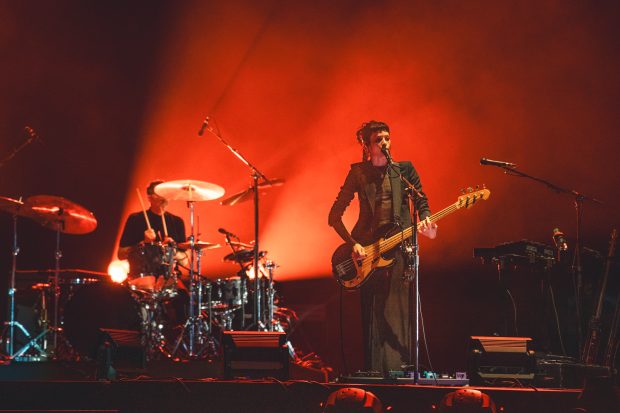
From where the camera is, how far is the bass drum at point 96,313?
251 inches

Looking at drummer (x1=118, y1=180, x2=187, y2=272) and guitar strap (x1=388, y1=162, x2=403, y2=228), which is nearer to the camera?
guitar strap (x1=388, y1=162, x2=403, y2=228)

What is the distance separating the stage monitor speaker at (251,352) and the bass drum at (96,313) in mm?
2558

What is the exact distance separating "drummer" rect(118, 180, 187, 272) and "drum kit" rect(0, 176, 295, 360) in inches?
8.1

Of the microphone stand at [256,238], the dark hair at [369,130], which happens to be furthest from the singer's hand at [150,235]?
the dark hair at [369,130]

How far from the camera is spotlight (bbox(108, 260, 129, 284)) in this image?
683cm

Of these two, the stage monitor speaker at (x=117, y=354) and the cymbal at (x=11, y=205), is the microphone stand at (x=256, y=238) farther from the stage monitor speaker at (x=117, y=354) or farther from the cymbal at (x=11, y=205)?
the cymbal at (x=11, y=205)

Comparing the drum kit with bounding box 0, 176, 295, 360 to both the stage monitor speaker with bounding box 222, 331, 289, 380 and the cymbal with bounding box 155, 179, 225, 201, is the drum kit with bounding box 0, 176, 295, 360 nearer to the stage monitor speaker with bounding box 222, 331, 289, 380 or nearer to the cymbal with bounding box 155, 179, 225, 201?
the cymbal with bounding box 155, 179, 225, 201

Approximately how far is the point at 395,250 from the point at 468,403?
169 centimetres

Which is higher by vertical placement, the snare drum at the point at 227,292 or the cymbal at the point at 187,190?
the cymbal at the point at 187,190

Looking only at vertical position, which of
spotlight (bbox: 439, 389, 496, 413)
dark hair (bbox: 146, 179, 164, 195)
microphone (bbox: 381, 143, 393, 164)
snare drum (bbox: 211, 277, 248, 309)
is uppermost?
dark hair (bbox: 146, 179, 164, 195)

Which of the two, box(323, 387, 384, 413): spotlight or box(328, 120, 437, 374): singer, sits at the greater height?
box(328, 120, 437, 374): singer

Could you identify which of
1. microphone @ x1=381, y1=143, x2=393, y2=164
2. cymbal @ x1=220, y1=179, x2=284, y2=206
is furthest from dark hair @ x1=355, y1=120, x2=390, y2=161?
cymbal @ x1=220, y1=179, x2=284, y2=206

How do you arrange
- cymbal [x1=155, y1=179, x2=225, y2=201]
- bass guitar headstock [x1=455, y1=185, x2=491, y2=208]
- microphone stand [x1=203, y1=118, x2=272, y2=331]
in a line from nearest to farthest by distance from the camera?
1. bass guitar headstock [x1=455, y1=185, x2=491, y2=208]
2. microphone stand [x1=203, y1=118, x2=272, y2=331]
3. cymbal [x1=155, y1=179, x2=225, y2=201]

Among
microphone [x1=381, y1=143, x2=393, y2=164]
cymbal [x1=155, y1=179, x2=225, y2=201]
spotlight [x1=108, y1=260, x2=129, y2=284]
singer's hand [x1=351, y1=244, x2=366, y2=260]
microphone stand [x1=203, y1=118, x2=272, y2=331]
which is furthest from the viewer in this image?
spotlight [x1=108, y1=260, x2=129, y2=284]
